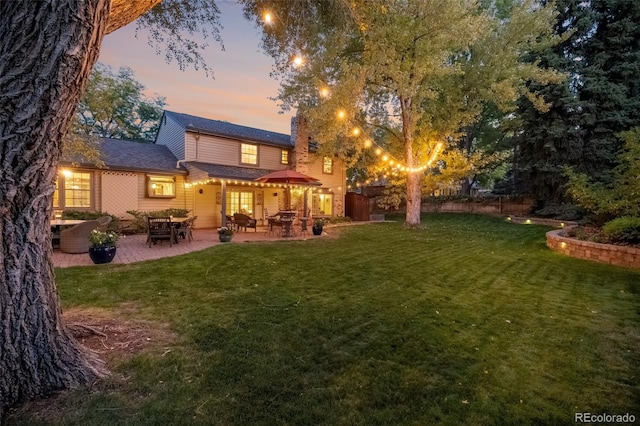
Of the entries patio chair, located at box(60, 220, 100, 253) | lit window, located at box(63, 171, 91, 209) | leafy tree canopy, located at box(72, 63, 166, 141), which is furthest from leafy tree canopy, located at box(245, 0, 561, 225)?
leafy tree canopy, located at box(72, 63, 166, 141)

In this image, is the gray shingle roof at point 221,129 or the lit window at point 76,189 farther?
the gray shingle roof at point 221,129

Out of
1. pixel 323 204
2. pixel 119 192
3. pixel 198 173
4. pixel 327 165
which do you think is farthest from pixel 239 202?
pixel 327 165

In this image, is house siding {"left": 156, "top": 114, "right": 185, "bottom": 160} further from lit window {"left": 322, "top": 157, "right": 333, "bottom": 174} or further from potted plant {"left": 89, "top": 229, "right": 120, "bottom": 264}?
potted plant {"left": 89, "top": 229, "right": 120, "bottom": 264}

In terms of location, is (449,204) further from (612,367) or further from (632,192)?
(612,367)

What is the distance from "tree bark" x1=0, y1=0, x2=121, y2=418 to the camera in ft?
6.54

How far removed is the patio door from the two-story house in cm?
5

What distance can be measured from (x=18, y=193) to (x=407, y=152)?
13.6 m

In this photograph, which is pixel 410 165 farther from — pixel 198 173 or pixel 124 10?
pixel 124 10

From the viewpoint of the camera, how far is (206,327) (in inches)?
139

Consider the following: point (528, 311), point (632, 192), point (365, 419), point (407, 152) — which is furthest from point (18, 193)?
point (407, 152)

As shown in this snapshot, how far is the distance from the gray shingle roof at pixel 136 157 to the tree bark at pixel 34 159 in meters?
11.1

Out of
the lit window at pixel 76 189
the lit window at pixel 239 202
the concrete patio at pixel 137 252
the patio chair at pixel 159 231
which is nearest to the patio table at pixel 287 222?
the concrete patio at pixel 137 252

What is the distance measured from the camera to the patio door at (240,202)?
15.3 meters

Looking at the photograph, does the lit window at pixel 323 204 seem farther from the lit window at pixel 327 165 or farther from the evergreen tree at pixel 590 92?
the evergreen tree at pixel 590 92
